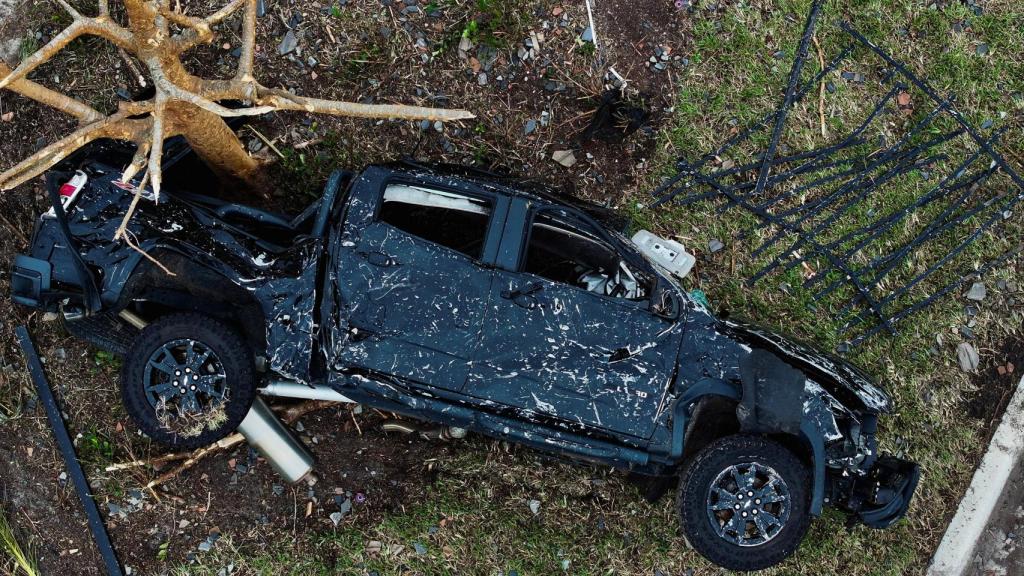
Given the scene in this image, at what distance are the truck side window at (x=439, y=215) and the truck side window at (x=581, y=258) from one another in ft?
1.26

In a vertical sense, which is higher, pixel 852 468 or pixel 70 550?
pixel 852 468

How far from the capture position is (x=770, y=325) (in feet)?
18.6

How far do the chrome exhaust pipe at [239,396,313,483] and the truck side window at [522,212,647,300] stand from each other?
6.56 ft

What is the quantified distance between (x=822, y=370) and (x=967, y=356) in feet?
5.19

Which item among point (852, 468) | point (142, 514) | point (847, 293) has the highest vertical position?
point (847, 293)

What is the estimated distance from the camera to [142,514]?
5617 millimetres

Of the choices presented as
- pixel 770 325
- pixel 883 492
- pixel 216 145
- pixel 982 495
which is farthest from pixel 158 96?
pixel 982 495

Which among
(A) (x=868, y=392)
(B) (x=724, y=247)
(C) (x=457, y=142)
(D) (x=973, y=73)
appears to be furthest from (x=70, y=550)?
(D) (x=973, y=73)

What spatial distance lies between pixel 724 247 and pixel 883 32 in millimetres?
1942

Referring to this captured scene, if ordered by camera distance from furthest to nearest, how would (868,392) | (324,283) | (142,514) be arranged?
(142,514) < (868,392) < (324,283)

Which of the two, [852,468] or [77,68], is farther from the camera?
[77,68]

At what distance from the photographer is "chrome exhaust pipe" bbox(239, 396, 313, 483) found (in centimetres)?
539

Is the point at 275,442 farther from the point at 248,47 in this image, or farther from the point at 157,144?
the point at 248,47

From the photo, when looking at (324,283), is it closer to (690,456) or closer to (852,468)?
(690,456)
